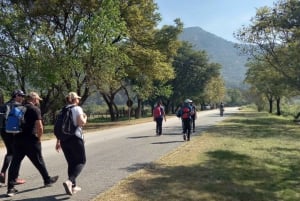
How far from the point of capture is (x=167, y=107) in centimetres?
8062

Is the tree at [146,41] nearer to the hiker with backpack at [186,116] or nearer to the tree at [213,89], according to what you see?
the hiker with backpack at [186,116]

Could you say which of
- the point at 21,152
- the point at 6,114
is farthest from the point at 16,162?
the point at 6,114

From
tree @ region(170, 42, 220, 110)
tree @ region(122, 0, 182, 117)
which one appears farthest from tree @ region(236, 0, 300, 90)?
tree @ region(170, 42, 220, 110)

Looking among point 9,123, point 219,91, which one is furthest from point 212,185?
point 219,91

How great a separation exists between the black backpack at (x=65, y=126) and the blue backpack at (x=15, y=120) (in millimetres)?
811

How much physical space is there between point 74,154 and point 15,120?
1.40 m

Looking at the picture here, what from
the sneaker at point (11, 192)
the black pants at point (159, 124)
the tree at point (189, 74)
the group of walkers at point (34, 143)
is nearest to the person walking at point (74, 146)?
the group of walkers at point (34, 143)

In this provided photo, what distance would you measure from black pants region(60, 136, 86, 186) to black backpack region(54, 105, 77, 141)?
11cm

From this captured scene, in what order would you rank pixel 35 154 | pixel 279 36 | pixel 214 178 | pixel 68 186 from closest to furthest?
pixel 68 186 < pixel 35 154 < pixel 214 178 < pixel 279 36

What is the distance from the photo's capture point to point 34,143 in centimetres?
852

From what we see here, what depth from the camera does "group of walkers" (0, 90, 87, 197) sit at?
8.05 metres

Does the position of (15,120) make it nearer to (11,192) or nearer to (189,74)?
(11,192)

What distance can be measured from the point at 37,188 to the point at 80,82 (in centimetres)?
2536

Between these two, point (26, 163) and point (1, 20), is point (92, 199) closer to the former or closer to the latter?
point (26, 163)
